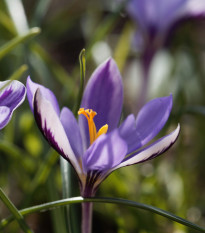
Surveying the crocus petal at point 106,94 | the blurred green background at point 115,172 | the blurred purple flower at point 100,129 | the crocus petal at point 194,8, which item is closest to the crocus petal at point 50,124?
the blurred purple flower at point 100,129

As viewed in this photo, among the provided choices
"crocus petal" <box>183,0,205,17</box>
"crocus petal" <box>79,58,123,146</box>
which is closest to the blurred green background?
"crocus petal" <box>183,0,205,17</box>

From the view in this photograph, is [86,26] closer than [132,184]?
No

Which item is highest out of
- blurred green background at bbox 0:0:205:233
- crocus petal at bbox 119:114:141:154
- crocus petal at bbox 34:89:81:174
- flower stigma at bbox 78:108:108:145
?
crocus petal at bbox 34:89:81:174

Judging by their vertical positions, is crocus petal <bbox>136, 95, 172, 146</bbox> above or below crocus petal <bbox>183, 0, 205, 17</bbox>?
above

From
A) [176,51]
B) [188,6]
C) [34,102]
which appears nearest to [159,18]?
[188,6]

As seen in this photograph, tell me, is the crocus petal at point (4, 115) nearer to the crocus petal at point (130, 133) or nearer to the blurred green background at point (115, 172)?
the crocus petal at point (130, 133)

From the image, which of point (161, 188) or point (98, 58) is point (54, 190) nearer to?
point (161, 188)


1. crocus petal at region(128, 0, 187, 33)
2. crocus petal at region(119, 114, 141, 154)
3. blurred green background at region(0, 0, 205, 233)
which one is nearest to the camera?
crocus petal at region(119, 114, 141, 154)

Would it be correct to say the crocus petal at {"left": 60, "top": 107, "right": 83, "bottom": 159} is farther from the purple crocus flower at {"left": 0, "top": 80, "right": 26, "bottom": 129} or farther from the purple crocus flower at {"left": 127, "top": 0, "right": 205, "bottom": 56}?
the purple crocus flower at {"left": 127, "top": 0, "right": 205, "bottom": 56}
